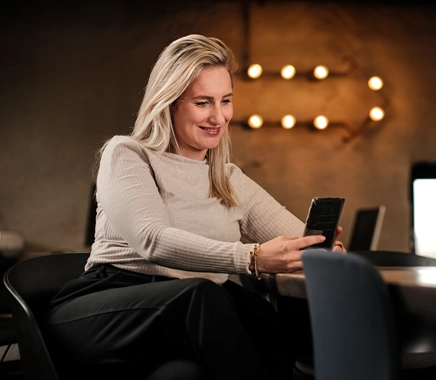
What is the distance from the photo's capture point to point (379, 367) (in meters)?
0.97

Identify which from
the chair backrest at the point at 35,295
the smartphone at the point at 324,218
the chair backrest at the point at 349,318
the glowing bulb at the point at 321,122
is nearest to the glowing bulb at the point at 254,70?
the glowing bulb at the point at 321,122

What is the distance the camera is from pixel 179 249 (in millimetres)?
1572

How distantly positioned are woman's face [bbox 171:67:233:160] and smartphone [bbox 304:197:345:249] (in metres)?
0.48

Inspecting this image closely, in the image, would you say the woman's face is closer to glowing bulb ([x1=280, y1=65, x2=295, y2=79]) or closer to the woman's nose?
the woman's nose

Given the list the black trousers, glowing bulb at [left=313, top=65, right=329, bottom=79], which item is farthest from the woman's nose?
glowing bulb at [left=313, top=65, right=329, bottom=79]

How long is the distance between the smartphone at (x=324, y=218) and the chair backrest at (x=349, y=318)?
38 centimetres

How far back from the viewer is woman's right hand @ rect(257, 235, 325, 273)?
1.49 m

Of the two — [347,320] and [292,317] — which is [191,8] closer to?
[292,317]

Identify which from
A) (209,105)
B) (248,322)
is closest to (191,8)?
(209,105)

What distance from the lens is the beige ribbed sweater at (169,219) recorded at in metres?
1.57

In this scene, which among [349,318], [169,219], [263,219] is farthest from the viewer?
[263,219]

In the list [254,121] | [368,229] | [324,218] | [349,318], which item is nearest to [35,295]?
[324,218]

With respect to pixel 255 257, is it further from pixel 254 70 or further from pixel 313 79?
pixel 313 79

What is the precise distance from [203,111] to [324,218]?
0.52m
